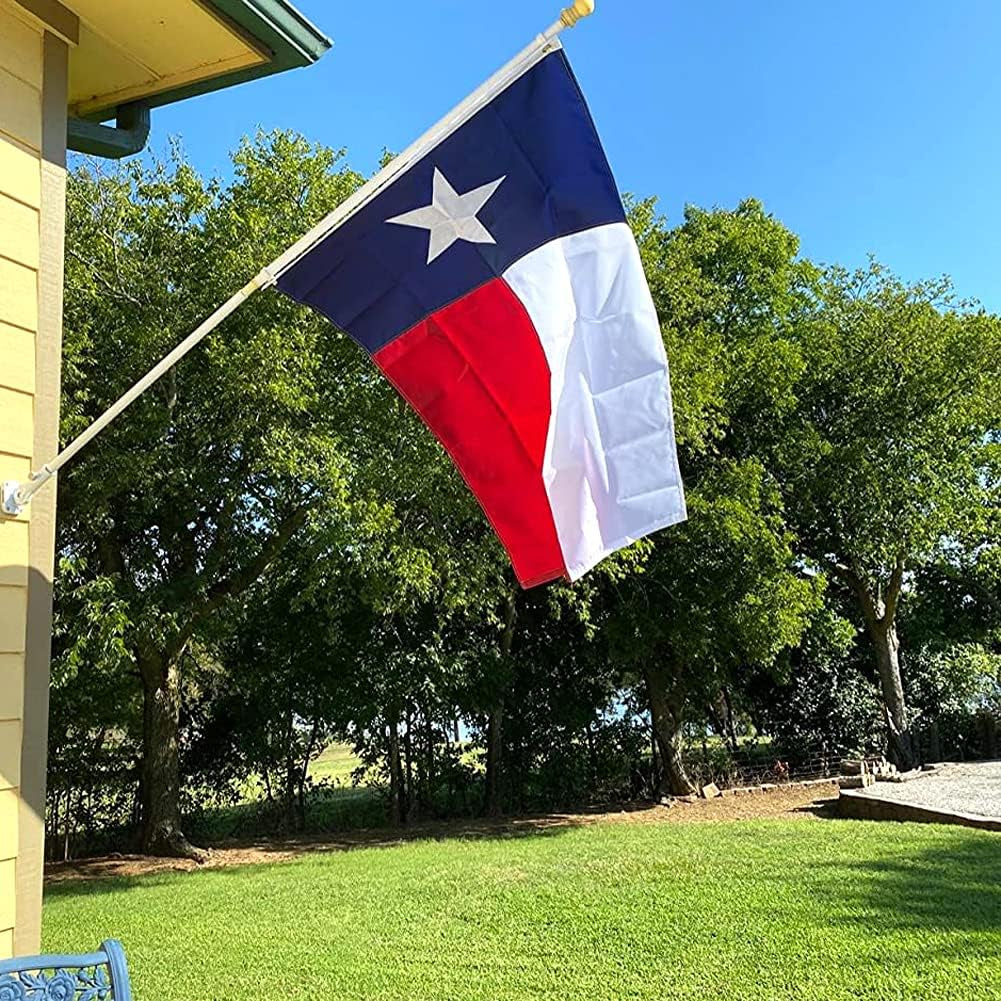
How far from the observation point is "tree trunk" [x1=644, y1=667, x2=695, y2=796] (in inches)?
741

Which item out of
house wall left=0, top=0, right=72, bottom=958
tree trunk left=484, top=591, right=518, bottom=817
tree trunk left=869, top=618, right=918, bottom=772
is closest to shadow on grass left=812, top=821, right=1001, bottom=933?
house wall left=0, top=0, right=72, bottom=958

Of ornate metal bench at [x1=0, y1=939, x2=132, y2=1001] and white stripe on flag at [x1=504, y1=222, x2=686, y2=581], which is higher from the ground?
white stripe on flag at [x1=504, y1=222, x2=686, y2=581]

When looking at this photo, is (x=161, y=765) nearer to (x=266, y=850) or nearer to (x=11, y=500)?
(x=266, y=850)

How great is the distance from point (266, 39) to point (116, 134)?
755mm

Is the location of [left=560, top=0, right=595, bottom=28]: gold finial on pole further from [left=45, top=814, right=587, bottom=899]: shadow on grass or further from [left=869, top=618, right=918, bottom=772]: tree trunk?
[left=869, top=618, right=918, bottom=772]: tree trunk

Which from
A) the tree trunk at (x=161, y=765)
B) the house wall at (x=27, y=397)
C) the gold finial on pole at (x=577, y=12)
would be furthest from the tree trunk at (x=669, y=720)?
the house wall at (x=27, y=397)

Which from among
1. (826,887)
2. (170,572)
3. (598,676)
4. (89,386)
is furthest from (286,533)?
(598,676)

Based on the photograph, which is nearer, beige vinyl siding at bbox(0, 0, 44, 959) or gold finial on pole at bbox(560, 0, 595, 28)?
beige vinyl siding at bbox(0, 0, 44, 959)

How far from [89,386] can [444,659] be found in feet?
25.4

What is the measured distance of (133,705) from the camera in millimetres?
15141

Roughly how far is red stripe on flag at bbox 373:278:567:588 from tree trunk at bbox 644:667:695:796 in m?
15.8

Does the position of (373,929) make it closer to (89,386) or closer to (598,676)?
(89,386)

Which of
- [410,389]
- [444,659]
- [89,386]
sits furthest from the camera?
[444,659]

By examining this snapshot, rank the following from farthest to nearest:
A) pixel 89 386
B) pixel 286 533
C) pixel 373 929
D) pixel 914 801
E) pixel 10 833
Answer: pixel 914 801
pixel 286 533
pixel 89 386
pixel 373 929
pixel 10 833
